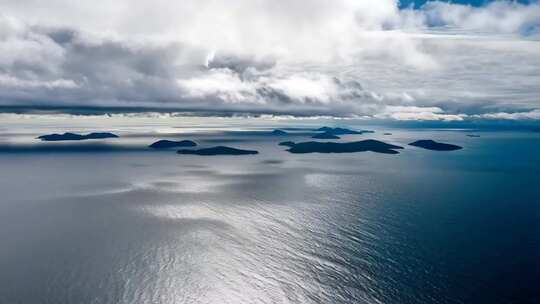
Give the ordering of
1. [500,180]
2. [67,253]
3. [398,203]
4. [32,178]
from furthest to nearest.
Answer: [32,178]
[500,180]
[398,203]
[67,253]

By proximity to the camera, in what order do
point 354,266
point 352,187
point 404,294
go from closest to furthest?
1. point 404,294
2. point 354,266
3. point 352,187

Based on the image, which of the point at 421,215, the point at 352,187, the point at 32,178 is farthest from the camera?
the point at 32,178

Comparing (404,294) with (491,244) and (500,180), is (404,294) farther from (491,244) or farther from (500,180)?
(500,180)

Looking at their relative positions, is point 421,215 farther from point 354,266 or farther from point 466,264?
point 354,266

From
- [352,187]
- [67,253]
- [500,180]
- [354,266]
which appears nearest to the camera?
[354,266]

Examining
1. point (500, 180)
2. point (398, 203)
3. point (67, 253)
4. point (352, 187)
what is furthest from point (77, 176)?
point (500, 180)

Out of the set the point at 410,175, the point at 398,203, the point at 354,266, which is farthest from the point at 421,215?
the point at 410,175

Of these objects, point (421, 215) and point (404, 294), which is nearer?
point (404, 294)
